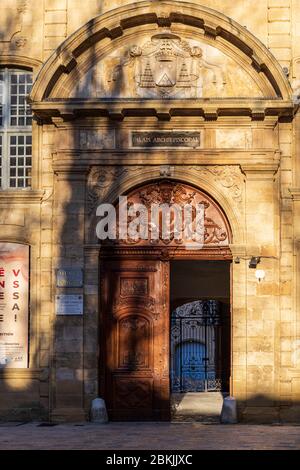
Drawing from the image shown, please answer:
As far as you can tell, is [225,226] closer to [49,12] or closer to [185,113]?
[185,113]

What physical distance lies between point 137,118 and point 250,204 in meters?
2.59

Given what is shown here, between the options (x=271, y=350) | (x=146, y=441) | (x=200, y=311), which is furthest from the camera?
(x=200, y=311)

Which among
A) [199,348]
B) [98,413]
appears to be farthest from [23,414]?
[199,348]

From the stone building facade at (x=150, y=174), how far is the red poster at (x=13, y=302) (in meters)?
0.16

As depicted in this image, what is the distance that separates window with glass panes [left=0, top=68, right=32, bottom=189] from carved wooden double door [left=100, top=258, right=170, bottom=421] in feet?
7.76

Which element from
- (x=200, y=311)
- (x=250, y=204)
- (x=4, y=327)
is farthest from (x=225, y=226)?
(x=200, y=311)

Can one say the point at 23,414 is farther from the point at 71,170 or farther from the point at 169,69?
the point at 169,69

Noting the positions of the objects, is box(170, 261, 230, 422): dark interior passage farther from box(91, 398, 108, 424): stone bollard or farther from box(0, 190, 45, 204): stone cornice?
A: box(0, 190, 45, 204): stone cornice

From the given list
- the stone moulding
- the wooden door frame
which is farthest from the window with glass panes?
the wooden door frame

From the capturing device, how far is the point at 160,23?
1836cm

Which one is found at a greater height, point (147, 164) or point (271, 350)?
point (147, 164)

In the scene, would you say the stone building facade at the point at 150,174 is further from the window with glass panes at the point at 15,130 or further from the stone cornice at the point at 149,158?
the window with glass panes at the point at 15,130

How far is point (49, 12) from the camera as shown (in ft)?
61.1

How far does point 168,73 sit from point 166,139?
1234 mm
